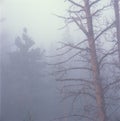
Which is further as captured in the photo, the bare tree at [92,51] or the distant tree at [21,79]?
the distant tree at [21,79]

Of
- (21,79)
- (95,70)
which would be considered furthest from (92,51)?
(21,79)

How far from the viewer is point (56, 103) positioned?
47875mm

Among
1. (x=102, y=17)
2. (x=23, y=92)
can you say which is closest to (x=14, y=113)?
(x=23, y=92)

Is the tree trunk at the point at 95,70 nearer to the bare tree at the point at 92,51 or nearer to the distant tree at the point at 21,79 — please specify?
the bare tree at the point at 92,51

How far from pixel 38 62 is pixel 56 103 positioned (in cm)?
714

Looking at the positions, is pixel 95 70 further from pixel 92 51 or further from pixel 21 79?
pixel 21 79

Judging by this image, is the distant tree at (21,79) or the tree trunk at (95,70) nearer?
the tree trunk at (95,70)

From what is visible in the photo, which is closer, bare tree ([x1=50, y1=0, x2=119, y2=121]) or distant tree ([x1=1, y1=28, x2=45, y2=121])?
bare tree ([x1=50, y1=0, x2=119, y2=121])

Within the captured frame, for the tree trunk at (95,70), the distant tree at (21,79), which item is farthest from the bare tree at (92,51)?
the distant tree at (21,79)

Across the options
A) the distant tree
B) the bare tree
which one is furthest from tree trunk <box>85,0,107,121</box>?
the distant tree

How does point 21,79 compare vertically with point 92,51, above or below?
below

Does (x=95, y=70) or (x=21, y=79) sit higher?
(x=95, y=70)

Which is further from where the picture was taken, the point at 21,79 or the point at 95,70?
the point at 21,79

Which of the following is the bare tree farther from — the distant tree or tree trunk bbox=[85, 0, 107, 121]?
the distant tree
